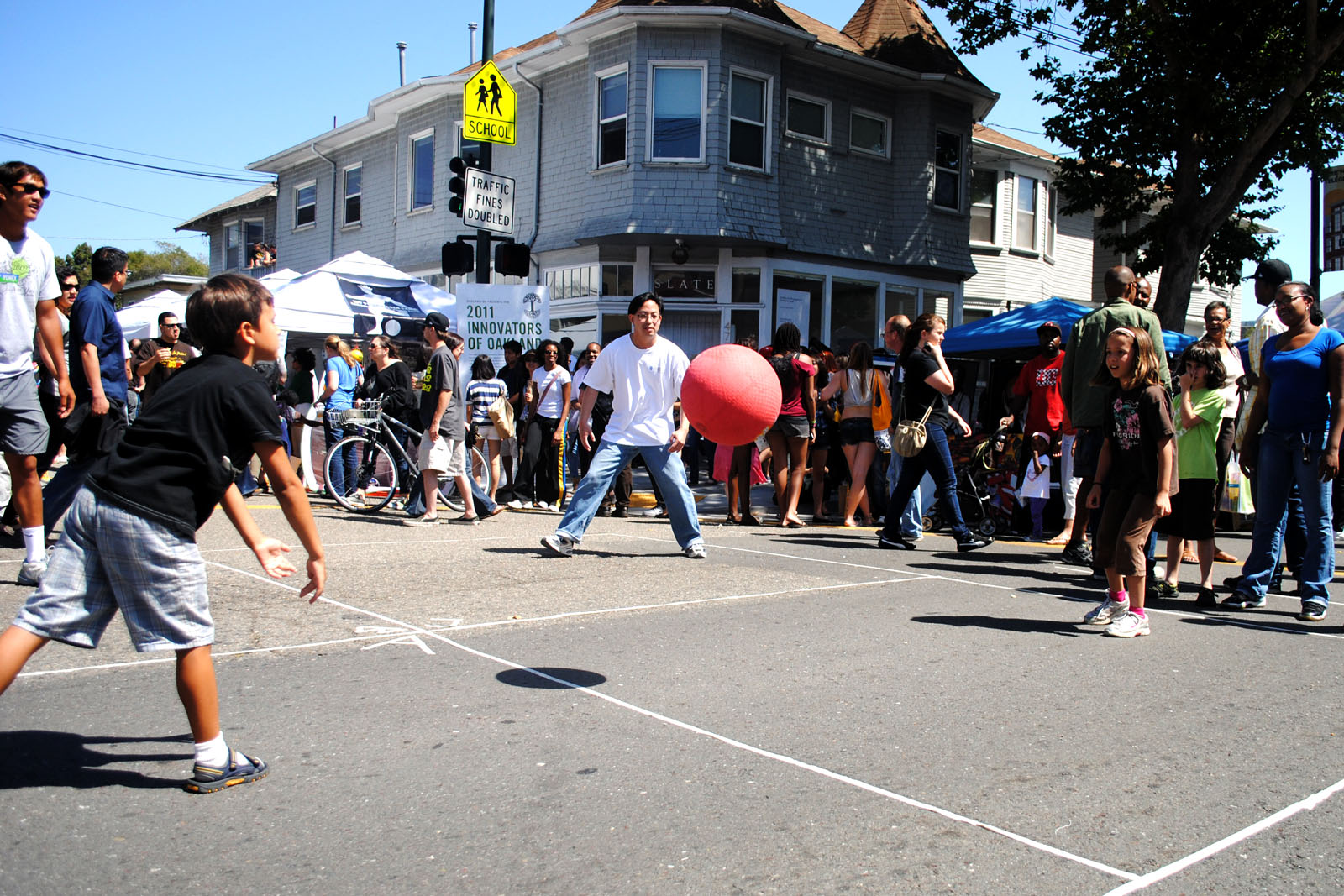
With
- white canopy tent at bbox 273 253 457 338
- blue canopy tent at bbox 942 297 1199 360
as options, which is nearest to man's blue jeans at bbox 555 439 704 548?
blue canopy tent at bbox 942 297 1199 360

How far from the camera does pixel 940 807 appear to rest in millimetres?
3463

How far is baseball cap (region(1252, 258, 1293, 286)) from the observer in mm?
7695

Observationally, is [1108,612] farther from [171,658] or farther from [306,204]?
[306,204]

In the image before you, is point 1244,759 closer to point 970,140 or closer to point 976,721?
point 976,721

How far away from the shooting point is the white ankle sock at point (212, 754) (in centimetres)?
340

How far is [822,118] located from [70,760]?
66.3 ft

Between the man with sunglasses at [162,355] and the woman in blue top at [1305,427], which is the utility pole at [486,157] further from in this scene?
the woman in blue top at [1305,427]

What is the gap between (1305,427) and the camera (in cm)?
667

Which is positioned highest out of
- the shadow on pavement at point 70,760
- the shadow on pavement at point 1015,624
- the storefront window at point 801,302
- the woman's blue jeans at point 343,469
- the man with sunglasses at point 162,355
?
the storefront window at point 801,302

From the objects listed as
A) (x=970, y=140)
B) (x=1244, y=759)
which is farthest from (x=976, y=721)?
(x=970, y=140)

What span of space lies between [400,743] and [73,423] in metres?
4.52

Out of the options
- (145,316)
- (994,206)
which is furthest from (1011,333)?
(145,316)

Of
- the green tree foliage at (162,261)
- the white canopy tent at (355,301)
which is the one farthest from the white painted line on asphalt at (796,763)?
the green tree foliage at (162,261)

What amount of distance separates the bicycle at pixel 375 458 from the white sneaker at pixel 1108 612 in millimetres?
6585
